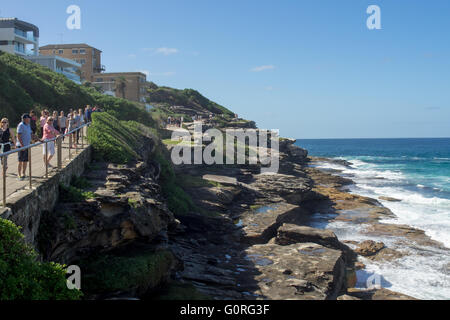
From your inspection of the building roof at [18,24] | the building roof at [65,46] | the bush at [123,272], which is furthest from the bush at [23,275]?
the building roof at [65,46]

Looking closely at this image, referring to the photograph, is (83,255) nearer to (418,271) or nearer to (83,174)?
(83,174)

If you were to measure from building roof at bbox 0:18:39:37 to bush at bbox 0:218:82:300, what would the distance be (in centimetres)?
5765

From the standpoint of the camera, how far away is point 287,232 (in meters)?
17.4

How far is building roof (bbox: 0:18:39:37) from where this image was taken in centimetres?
5412

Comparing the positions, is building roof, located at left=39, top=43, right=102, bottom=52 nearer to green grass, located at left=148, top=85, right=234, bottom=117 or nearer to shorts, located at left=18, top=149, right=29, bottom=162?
green grass, located at left=148, top=85, right=234, bottom=117

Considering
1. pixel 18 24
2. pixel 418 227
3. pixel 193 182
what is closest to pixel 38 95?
pixel 193 182

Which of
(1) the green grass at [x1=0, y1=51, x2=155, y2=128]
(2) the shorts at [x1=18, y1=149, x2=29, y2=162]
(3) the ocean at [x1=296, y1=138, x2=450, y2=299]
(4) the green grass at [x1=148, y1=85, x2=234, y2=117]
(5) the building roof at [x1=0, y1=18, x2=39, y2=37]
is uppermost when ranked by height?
(5) the building roof at [x1=0, y1=18, x2=39, y2=37]

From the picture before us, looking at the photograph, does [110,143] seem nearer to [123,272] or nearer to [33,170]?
[33,170]

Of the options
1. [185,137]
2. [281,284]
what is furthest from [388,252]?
[185,137]

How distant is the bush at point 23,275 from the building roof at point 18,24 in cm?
5765

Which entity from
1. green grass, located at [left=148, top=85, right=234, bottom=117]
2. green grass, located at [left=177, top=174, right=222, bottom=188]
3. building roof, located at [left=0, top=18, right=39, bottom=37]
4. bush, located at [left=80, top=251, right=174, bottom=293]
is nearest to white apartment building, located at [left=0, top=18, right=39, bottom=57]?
building roof, located at [left=0, top=18, right=39, bottom=37]

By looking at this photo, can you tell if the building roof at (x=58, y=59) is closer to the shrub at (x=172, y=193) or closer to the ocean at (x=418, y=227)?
the shrub at (x=172, y=193)

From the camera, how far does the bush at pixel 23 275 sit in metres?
5.43
